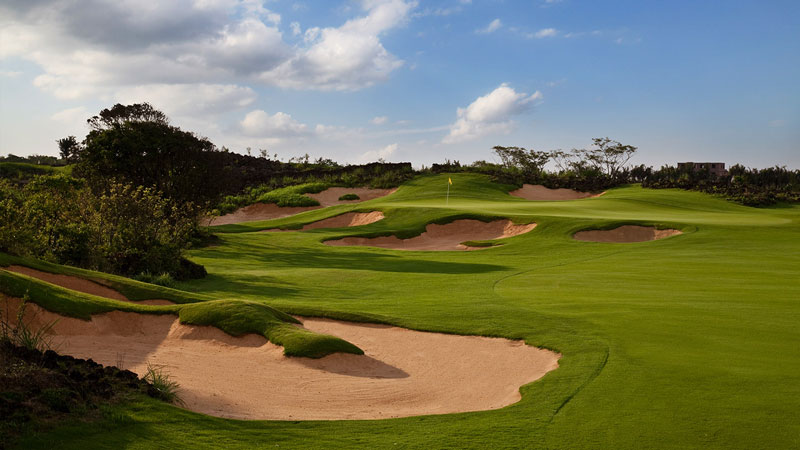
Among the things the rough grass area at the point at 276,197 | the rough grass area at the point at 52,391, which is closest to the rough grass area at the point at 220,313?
the rough grass area at the point at 52,391

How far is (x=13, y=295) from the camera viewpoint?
12375 millimetres

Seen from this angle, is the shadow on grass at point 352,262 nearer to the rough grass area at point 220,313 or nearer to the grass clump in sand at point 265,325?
the grass clump in sand at point 265,325

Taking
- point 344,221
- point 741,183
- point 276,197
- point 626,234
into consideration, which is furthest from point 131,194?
point 741,183

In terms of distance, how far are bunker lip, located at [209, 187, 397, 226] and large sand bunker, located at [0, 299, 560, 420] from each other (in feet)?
144

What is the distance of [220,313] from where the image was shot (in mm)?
13422

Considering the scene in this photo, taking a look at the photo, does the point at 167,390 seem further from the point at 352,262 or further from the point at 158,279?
the point at 352,262

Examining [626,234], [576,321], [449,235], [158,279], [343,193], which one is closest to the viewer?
[576,321]

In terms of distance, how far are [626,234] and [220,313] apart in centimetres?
2569

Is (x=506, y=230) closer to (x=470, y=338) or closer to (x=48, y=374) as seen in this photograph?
(x=470, y=338)

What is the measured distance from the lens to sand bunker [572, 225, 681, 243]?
3288cm

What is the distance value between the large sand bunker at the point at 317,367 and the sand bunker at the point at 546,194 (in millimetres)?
49790

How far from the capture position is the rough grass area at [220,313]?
12.0 m

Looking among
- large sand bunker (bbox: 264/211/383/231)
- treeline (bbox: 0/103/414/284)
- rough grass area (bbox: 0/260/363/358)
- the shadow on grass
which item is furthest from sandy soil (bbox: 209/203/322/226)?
rough grass area (bbox: 0/260/363/358)

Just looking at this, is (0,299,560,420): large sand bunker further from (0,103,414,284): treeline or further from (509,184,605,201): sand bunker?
(509,184,605,201): sand bunker
